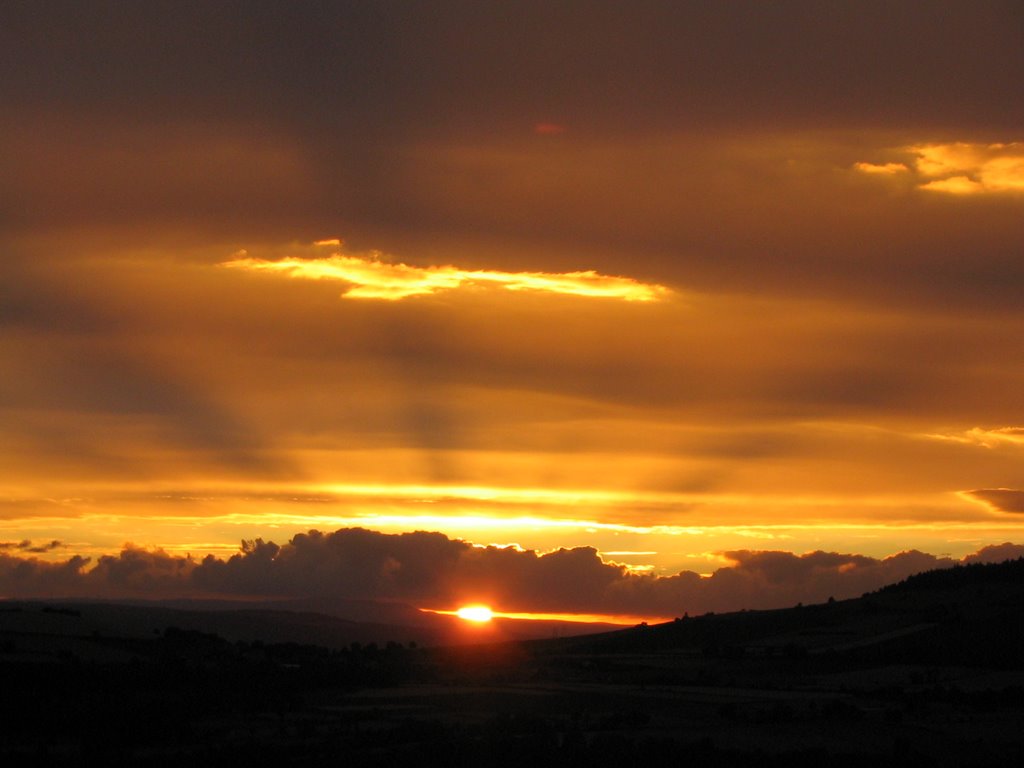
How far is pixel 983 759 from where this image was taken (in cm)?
3903

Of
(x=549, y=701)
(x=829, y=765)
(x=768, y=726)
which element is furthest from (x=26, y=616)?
(x=829, y=765)

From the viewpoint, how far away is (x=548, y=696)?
170 ft

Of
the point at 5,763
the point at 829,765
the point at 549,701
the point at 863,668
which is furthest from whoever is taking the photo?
the point at 863,668

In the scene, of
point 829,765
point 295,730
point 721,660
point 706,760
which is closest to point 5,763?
point 295,730

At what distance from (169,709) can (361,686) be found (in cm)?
1329

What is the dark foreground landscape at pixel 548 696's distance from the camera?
38000 mm

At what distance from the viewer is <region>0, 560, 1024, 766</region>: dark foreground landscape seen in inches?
1496

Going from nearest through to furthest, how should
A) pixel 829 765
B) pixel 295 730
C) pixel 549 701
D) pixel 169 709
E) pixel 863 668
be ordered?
pixel 829 765 → pixel 295 730 → pixel 169 709 → pixel 549 701 → pixel 863 668

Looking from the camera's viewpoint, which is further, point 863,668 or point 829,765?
point 863,668

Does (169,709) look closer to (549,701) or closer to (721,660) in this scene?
(549,701)

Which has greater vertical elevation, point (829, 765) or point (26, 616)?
point (26, 616)

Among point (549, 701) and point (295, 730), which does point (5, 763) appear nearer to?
point (295, 730)

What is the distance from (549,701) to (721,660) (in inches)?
992

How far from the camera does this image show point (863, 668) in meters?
68.0
